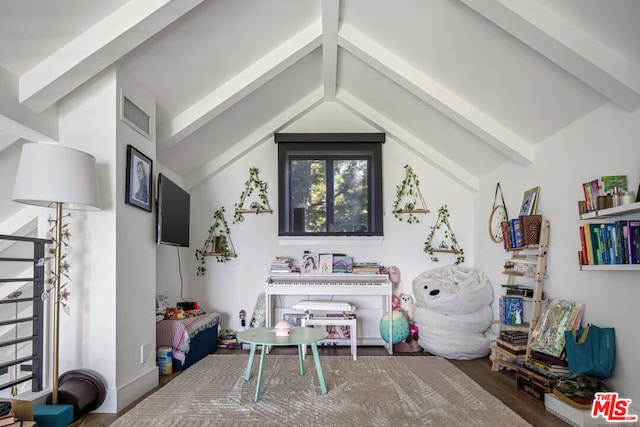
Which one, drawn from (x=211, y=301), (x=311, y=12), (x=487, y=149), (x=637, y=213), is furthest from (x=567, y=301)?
(x=211, y=301)

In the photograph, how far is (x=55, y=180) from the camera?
2438 mm

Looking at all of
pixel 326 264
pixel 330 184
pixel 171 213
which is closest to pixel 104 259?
pixel 171 213

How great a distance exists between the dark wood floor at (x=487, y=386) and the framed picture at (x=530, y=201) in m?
1.46

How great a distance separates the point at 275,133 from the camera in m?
5.17

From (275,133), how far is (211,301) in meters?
2.27

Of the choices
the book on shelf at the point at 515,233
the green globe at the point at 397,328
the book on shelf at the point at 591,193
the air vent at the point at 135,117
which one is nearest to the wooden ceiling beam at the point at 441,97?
the book on shelf at the point at 515,233

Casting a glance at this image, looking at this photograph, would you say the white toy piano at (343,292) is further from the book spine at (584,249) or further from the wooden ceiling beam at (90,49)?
the wooden ceiling beam at (90,49)

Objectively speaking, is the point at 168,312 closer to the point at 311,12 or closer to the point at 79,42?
the point at 79,42

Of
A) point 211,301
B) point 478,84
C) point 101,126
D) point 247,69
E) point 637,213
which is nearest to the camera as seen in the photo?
point 637,213

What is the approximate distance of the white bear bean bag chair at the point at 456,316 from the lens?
422cm

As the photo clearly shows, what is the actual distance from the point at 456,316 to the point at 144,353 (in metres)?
3.08

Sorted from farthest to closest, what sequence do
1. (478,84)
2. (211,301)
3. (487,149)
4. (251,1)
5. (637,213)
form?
1. (211,301)
2. (487,149)
3. (478,84)
4. (251,1)
5. (637,213)

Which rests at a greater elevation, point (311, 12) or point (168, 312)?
point (311, 12)

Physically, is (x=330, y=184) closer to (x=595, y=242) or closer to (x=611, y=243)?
(x=595, y=242)
